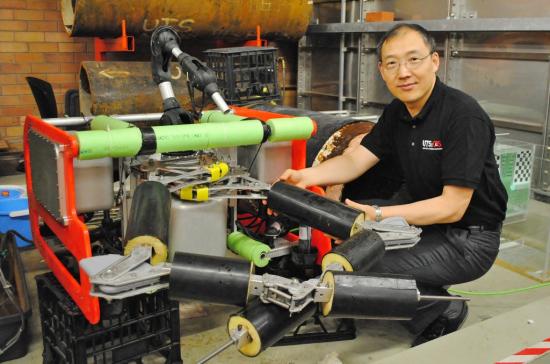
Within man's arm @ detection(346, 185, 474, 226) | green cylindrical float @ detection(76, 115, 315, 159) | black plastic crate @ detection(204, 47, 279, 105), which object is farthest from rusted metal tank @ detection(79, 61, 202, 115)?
man's arm @ detection(346, 185, 474, 226)

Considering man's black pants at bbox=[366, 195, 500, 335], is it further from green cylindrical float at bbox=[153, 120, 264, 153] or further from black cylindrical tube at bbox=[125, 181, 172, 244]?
black cylindrical tube at bbox=[125, 181, 172, 244]

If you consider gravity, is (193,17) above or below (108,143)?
above

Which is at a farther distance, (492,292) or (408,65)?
(492,292)

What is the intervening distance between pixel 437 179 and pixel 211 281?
112cm

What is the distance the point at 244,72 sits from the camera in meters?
2.85

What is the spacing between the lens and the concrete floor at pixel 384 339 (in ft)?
5.16

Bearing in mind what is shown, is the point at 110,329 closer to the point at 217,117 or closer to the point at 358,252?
the point at 358,252

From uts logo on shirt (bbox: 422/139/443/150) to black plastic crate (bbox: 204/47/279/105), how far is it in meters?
1.18

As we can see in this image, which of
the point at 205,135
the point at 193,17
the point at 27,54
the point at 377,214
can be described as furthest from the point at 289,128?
the point at 27,54

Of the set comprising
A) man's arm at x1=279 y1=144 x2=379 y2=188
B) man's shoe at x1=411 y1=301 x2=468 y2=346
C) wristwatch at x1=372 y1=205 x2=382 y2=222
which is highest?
man's arm at x1=279 y1=144 x2=379 y2=188

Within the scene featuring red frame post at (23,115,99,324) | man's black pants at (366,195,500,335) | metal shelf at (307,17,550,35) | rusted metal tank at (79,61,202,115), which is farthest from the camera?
rusted metal tank at (79,61,202,115)

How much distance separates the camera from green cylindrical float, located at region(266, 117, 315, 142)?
1.95 m

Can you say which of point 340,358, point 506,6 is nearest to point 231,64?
point 340,358

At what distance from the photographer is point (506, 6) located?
13.1ft
